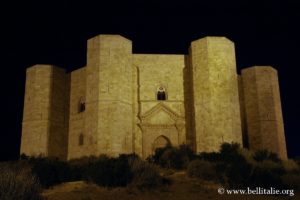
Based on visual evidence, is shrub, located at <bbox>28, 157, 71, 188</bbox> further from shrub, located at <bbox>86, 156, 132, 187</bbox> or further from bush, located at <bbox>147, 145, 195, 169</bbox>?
bush, located at <bbox>147, 145, 195, 169</bbox>

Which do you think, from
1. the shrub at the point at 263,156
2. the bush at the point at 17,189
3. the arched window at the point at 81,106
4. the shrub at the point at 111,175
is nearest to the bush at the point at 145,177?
the shrub at the point at 111,175

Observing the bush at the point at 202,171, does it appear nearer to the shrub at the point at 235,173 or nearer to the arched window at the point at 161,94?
the shrub at the point at 235,173

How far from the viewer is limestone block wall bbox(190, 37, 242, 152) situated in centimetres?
2016

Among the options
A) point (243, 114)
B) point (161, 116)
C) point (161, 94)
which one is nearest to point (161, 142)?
point (161, 116)

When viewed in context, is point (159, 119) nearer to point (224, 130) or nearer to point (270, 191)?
point (224, 130)

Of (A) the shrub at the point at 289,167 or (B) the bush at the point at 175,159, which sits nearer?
(A) the shrub at the point at 289,167

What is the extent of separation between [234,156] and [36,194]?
999 centimetres

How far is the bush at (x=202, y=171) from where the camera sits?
12738 millimetres

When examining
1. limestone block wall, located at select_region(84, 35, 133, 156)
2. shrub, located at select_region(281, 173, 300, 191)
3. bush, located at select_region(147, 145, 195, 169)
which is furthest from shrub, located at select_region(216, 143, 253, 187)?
limestone block wall, located at select_region(84, 35, 133, 156)

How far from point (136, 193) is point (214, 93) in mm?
11407

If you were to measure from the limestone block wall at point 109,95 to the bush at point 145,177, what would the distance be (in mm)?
8022

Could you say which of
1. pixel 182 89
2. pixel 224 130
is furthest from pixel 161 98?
pixel 224 130

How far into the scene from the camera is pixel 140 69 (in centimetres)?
2250

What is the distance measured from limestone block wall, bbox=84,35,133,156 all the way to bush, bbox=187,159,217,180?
727 centimetres
